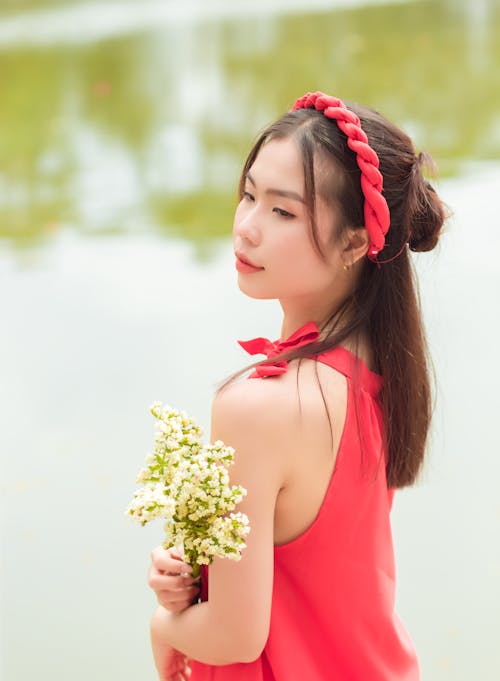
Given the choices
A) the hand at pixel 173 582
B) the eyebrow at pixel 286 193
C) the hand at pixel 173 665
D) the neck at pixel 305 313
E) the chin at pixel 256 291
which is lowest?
the hand at pixel 173 665

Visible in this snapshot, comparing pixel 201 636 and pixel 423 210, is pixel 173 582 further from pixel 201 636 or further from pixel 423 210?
pixel 423 210

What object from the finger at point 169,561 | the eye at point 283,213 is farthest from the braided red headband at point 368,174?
the finger at point 169,561

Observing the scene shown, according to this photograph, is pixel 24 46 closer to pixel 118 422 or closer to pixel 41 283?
pixel 41 283

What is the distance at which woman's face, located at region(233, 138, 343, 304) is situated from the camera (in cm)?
155

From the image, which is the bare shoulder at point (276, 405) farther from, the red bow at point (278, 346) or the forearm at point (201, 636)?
the forearm at point (201, 636)

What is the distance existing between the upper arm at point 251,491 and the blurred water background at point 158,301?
4.94 feet

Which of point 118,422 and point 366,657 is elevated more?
point 118,422

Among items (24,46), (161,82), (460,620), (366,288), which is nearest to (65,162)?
(161,82)

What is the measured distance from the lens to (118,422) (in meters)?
3.98

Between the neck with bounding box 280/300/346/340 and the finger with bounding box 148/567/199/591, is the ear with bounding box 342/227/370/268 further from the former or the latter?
the finger with bounding box 148/567/199/591

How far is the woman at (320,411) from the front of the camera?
1.46m

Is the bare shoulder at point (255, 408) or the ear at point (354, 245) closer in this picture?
the bare shoulder at point (255, 408)

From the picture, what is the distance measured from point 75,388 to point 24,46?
737 cm

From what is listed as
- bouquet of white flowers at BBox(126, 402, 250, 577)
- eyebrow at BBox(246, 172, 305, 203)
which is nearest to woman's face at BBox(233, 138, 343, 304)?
eyebrow at BBox(246, 172, 305, 203)
